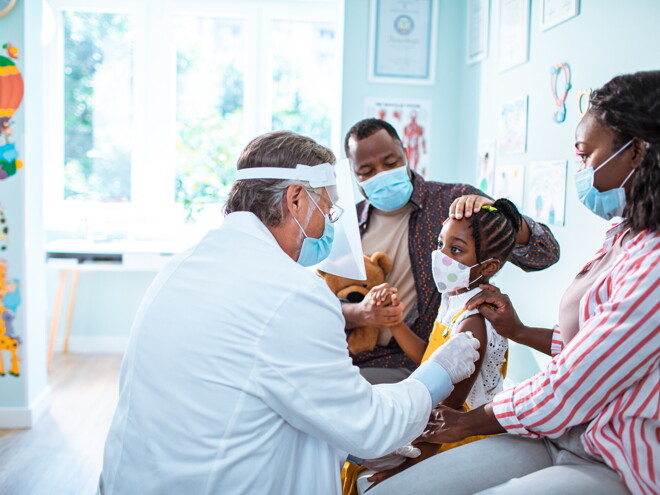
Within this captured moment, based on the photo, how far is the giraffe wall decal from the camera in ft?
9.28

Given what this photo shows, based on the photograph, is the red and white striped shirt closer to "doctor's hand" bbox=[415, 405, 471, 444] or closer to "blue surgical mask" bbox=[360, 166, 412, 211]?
"doctor's hand" bbox=[415, 405, 471, 444]

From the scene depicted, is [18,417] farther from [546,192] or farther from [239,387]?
[546,192]

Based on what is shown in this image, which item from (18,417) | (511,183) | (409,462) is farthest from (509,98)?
(18,417)

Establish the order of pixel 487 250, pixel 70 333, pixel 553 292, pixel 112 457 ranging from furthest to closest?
pixel 70 333 < pixel 553 292 < pixel 487 250 < pixel 112 457

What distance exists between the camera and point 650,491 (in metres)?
0.99

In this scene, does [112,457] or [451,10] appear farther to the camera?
[451,10]

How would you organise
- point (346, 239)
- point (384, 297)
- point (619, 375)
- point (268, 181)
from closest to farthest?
point (619, 375) → point (268, 181) → point (384, 297) → point (346, 239)

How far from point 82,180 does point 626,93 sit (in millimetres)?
4203

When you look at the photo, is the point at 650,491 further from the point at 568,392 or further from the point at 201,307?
the point at 201,307

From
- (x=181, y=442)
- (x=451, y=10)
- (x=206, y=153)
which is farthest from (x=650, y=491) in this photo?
(x=206, y=153)

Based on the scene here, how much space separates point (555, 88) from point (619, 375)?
158 centimetres

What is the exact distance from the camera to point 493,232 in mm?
1538

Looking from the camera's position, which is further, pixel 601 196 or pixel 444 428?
pixel 444 428

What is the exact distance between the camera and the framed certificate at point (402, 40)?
143 inches
